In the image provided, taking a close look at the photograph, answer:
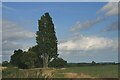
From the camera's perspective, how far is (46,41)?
80.1 feet

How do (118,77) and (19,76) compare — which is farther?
(118,77)

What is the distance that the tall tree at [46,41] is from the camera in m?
20.1

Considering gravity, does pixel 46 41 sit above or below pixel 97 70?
above

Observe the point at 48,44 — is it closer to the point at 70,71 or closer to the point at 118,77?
the point at 70,71

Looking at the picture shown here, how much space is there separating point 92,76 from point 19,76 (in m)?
4.51

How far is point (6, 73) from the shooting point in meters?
10.2

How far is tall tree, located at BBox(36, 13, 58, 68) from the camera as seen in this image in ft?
66.1

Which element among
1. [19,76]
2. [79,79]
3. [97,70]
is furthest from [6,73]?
[97,70]

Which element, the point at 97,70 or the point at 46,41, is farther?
the point at 46,41

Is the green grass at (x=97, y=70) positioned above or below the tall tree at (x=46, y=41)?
below

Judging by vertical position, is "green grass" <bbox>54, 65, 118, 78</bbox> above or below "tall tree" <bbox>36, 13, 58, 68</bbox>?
below

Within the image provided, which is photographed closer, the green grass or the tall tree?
the green grass

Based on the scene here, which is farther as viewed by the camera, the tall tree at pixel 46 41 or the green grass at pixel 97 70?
the tall tree at pixel 46 41

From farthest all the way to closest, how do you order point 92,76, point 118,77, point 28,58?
point 28,58 < point 92,76 < point 118,77
